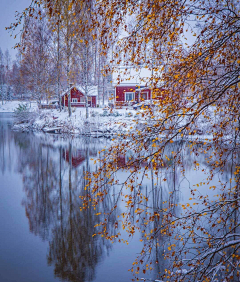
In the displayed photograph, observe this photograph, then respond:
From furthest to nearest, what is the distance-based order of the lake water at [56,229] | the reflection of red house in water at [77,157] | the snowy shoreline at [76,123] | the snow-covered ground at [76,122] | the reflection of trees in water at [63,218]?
the snow-covered ground at [76,122] → the snowy shoreline at [76,123] → the reflection of red house in water at [77,157] → the reflection of trees in water at [63,218] → the lake water at [56,229]

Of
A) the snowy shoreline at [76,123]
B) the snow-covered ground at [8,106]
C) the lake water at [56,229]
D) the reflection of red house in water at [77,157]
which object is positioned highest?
the snow-covered ground at [8,106]

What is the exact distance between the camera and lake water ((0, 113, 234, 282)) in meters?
6.57

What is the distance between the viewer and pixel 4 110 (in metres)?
62.2

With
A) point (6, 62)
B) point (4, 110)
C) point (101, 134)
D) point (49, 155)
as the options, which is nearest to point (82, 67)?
point (101, 134)

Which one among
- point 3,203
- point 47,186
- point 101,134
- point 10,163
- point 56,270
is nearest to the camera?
point 56,270

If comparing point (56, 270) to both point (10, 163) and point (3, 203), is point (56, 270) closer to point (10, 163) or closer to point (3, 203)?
point (3, 203)

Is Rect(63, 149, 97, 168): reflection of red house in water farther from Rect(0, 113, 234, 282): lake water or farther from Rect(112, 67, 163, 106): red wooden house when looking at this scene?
Rect(112, 67, 163, 106): red wooden house

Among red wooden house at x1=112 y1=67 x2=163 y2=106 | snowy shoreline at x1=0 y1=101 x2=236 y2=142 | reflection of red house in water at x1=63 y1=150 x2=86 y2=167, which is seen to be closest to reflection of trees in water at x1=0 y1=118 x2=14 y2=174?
reflection of red house in water at x1=63 y1=150 x2=86 y2=167

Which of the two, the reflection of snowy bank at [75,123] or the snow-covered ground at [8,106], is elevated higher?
the snow-covered ground at [8,106]

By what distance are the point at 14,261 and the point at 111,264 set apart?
8.03ft

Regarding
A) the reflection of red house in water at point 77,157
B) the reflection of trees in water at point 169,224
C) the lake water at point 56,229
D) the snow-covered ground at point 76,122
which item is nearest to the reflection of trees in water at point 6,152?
the lake water at point 56,229

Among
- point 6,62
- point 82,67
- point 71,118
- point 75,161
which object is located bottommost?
point 75,161

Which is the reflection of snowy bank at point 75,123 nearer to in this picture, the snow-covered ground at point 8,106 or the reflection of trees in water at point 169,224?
the reflection of trees in water at point 169,224

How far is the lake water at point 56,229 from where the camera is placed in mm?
6574
